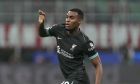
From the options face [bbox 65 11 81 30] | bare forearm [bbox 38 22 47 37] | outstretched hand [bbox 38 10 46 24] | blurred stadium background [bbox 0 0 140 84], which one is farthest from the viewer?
blurred stadium background [bbox 0 0 140 84]

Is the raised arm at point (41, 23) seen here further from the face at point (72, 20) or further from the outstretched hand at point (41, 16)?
Result: the face at point (72, 20)

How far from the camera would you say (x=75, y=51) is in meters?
9.05

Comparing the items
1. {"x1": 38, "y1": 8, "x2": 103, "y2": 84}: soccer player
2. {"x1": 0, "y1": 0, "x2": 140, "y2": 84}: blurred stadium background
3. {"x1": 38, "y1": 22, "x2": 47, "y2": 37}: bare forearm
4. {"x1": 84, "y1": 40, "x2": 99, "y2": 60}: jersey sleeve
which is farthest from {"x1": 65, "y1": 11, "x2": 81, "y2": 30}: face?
{"x1": 0, "y1": 0, "x2": 140, "y2": 84}: blurred stadium background

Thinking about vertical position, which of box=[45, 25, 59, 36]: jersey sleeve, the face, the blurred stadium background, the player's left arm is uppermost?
the face

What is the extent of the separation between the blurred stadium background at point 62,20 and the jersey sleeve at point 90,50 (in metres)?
11.9

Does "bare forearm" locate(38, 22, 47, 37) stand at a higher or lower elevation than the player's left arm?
higher

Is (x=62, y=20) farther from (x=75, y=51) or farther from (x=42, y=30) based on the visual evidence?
(x=75, y=51)

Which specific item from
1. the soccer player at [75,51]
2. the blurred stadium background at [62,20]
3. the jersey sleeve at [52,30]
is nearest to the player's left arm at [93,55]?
the soccer player at [75,51]

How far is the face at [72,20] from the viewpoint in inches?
352

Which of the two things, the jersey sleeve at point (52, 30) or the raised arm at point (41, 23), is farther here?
the jersey sleeve at point (52, 30)

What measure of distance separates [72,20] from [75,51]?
1.43ft

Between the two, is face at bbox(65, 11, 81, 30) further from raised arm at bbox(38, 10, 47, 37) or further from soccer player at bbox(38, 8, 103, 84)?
raised arm at bbox(38, 10, 47, 37)

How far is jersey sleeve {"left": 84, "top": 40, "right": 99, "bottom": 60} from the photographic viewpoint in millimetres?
8945

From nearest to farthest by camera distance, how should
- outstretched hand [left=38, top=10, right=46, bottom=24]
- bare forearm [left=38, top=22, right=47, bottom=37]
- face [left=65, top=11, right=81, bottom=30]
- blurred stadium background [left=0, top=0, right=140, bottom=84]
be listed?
face [left=65, top=11, right=81, bottom=30] < outstretched hand [left=38, top=10, right=46, bottom=24] < bare forearm [left=38, top=22, right=47, bottom=37] < blurred stadium background [left=0, top=0, right=140, bottom=84]
